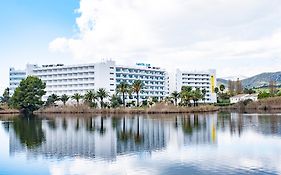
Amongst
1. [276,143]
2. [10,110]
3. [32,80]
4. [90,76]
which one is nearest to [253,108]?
[90,76]

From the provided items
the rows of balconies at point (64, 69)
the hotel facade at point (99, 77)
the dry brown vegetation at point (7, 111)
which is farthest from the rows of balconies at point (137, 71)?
the dry brown vegetation at point (7, 111)

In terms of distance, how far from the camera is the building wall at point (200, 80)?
614 ft

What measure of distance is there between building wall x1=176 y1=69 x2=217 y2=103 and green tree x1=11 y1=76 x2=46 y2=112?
265 feet

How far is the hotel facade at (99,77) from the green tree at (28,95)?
1239 inches

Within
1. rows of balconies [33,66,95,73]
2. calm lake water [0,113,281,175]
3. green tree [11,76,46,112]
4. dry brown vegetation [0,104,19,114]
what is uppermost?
rows of balconies [33,66,95,73]

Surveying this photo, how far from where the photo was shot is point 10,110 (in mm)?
134500

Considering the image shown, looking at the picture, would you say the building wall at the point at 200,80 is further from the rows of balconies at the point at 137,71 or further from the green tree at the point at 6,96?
the green tree at the point at 6,96

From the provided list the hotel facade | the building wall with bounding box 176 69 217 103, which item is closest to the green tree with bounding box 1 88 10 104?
the hotel facade

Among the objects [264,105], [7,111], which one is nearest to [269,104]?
[264,105]

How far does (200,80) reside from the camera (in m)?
193

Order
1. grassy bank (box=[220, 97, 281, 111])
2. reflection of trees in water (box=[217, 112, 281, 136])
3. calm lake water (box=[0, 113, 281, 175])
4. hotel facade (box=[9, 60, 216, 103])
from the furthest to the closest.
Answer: hotel facade (box=[9, 60, 216, 103]), grassy bank (box=[220, 97, 281, 111]), reflection of trees in water (box=[217, 112, 281, 136]), calm lake water (box=[0, 113, 281, 175])

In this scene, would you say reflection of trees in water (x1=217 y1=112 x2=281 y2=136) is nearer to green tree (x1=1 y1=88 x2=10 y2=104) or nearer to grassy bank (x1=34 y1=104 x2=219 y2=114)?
grassy bank (x1=34 y1=104 x2=219 y2=114)

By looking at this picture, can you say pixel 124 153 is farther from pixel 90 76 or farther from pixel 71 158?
pixel 90 76

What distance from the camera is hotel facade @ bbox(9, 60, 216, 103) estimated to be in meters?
152
